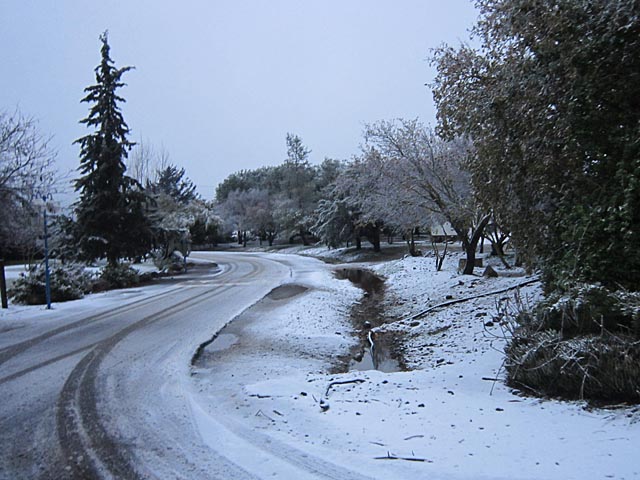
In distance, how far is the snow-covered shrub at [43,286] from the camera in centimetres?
1485

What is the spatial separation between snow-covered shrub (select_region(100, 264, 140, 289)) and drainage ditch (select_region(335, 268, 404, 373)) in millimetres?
11310

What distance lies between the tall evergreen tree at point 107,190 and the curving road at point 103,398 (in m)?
9.93

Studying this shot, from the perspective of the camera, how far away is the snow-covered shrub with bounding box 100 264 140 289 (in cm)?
2067

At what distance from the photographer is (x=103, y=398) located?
5887 millimetres

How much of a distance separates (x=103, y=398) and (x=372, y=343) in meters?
5.93

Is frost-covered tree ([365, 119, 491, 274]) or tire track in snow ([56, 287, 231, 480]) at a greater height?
frost-covered tree ([365, 119, 491, 274])

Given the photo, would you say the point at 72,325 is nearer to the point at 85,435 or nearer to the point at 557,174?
the point at 85,435

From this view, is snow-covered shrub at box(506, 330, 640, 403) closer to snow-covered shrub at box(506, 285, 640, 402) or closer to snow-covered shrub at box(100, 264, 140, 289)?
snow-covered shrub at box(506, 285, 640, 402)

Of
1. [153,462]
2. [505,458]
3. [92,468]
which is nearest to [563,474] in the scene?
[505,458]

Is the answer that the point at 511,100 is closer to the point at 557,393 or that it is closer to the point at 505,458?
the point at 557,393

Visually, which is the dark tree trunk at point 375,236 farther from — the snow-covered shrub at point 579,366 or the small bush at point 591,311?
the snow-covered shrub at point 579,366

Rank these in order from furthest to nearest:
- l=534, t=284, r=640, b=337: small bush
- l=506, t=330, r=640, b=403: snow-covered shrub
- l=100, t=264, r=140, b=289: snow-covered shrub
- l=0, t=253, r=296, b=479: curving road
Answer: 1. l=100, t=264, r=140, b=289: snow-covered shrub
2. l=534, t=284, r=640, b=337: small bush
3. l=506, t=330, r=640, b=403: snow-covered shrub
4. l=0, t=253, r=296, b=479: curving road

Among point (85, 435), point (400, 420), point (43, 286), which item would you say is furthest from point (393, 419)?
point (43, 286)

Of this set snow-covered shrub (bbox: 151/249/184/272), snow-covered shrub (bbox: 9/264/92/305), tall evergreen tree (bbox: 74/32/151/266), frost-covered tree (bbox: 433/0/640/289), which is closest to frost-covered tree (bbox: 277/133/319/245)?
snow-covered shrub (bbox: 151/249/184/272)
